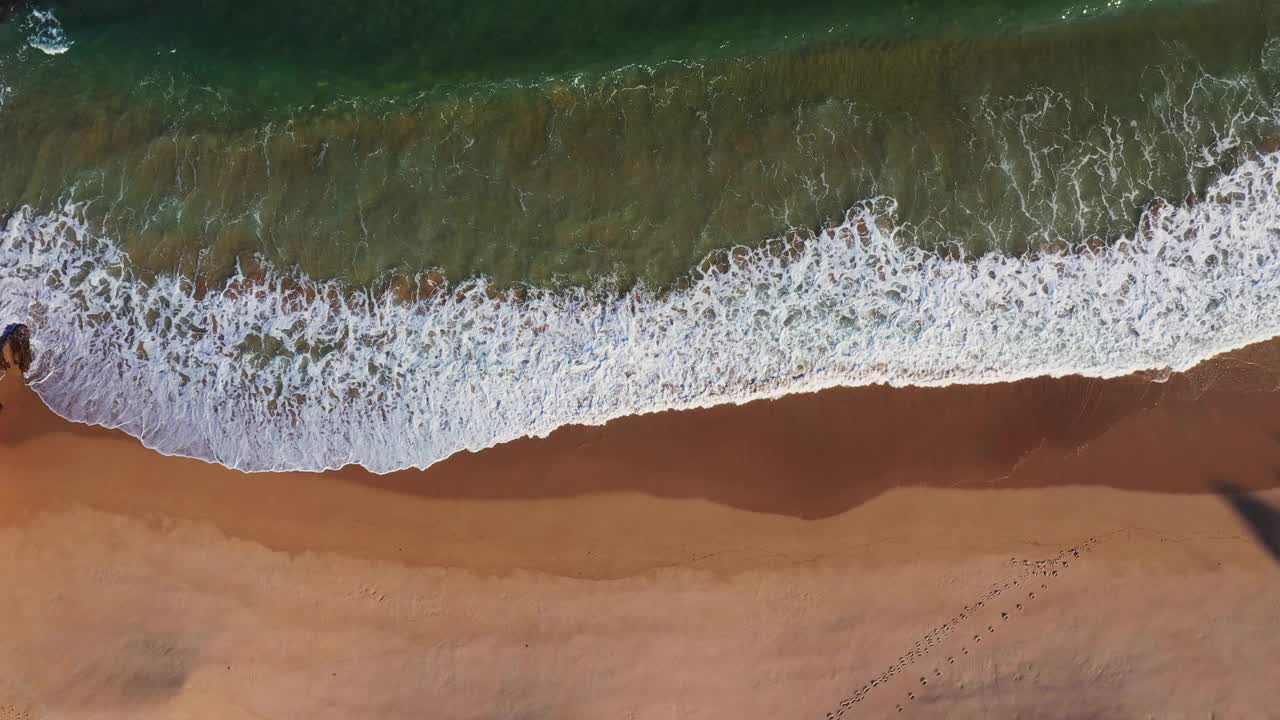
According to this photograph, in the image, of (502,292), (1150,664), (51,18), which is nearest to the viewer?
(1150,664)

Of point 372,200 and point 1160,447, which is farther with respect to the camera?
point 372,200

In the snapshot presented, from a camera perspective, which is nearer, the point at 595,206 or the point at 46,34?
the point at 595,206

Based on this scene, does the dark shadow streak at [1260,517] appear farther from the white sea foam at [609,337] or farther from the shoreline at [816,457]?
the white sea foam at [609,337]

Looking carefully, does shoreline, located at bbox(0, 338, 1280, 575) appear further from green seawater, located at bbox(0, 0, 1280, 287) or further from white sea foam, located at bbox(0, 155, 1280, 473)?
green seawater, located at bbox(0, 0, 1280, 287)

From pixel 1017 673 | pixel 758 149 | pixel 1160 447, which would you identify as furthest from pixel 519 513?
pixel 1160 447

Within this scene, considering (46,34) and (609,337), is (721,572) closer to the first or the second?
(609,337)

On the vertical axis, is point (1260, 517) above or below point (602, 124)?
below

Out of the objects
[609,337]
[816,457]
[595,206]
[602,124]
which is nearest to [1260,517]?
[816,457]

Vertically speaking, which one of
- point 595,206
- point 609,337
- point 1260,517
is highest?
point 595,206

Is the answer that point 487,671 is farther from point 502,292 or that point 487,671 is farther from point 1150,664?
point 1150,664
